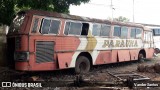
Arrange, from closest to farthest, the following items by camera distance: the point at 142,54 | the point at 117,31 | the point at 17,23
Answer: the point at 17,23 → the point at 117,31 → the point at 142,54

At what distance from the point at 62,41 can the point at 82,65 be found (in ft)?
6.17

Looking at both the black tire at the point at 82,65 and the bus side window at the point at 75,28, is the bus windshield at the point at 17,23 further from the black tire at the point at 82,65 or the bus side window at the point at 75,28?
the black tire at the point at 82,65

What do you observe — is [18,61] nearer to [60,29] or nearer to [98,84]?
[60,29]

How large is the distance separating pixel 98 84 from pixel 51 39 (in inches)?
112

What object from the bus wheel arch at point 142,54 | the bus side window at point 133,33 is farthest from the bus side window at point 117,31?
the bus wheel arch at point 142,54

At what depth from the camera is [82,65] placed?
1201 centimetres

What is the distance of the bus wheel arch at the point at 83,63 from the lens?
11.6 m

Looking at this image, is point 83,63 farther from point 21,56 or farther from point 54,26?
point 21,56

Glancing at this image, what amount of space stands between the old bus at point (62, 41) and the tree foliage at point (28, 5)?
1.23 metres

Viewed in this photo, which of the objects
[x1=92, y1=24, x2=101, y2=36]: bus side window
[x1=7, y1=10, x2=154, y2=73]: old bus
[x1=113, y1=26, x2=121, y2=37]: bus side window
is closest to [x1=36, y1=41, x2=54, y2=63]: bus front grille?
[x1=7, y1=10, x2=154, y2=73]: old bus

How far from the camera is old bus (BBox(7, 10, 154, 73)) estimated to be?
31.3 feet

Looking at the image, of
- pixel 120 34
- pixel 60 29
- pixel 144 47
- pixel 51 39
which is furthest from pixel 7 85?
pixel 144 47

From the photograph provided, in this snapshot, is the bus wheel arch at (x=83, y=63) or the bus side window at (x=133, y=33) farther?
the bus side window at (x=133, y=33)

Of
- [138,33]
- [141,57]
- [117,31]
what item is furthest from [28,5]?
[141,57]
